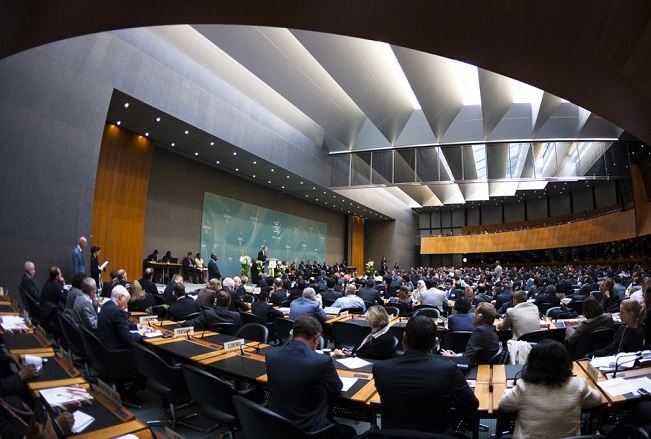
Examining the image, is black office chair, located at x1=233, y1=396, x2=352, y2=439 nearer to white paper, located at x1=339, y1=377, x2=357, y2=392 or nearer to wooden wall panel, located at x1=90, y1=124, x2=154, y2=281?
white paper, located at x1=339, y1=377, x2=357, y2=392

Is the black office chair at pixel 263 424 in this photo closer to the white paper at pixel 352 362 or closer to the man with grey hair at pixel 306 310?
the white paper at pixel 352 362

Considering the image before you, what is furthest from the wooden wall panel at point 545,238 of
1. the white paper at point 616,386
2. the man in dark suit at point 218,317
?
the man in dark suit at point 218,317

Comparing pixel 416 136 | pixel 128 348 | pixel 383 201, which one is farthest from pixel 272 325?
pixel 383 201

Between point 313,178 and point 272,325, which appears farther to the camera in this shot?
point 313,178

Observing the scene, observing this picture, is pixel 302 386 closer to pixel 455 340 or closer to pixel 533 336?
pixel 455 340

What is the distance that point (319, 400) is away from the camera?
2357mm

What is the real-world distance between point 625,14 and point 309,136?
14256 mm

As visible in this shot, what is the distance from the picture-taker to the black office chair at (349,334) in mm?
4953

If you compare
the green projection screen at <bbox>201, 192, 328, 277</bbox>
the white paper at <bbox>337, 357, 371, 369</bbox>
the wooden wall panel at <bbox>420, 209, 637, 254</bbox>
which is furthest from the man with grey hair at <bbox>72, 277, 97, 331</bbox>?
the wooden wall panel at <bbox>420, 209, 637, 254</bbox>

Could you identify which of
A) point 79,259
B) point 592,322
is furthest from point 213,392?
point 79,259

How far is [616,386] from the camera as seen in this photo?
258cm

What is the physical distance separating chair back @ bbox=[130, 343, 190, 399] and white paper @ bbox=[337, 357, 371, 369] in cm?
128

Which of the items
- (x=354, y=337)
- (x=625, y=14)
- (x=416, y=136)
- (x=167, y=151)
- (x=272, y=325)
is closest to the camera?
(x=625, y=14)

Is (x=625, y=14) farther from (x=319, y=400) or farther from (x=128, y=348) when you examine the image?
(x=128, y=348)
